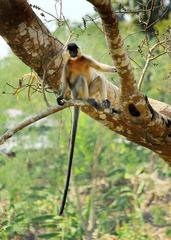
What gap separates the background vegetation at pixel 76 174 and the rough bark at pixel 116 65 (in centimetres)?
463

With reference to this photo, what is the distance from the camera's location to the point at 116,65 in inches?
122

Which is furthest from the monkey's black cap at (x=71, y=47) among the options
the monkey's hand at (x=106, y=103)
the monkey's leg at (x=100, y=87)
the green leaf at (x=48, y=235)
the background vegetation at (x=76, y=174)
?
the green leaf at (x=48, y=235)

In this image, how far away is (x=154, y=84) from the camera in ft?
33.7

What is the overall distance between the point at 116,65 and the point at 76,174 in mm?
7254

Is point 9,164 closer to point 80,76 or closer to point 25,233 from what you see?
point 25,233

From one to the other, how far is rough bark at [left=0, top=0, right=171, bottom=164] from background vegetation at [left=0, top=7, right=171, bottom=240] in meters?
4.63

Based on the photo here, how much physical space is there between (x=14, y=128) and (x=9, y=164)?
21.0 ft

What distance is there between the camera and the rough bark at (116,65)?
3172 millimetres

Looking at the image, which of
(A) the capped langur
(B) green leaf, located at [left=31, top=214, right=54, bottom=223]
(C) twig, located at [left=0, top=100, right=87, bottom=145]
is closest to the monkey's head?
(A) the capped langur

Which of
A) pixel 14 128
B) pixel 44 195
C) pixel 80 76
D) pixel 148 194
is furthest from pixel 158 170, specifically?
pixel 14 128

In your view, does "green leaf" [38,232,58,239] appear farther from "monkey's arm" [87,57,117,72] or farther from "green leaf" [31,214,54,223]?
"monkey's arm" [87,57,117,72]

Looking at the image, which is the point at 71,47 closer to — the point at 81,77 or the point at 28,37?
the point at 81,77

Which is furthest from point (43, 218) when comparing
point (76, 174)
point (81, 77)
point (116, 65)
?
point (116, 65)

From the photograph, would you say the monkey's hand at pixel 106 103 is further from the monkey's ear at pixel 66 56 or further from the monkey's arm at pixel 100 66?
the monkey's ear at pixel 66 56
